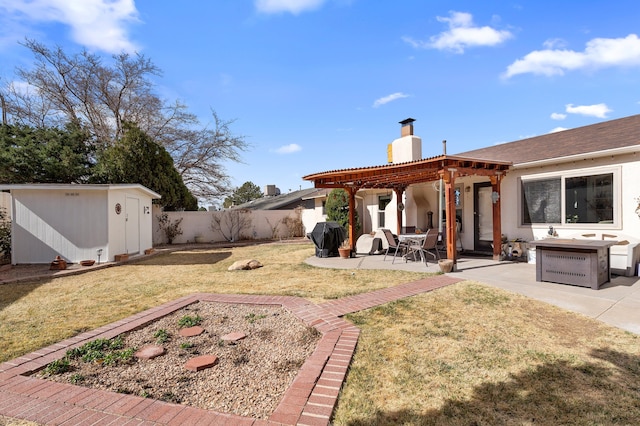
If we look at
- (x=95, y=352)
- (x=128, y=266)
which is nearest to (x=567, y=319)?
(x=95, y=352)

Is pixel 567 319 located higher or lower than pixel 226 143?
lower

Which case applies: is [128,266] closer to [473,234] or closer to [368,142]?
[473,234]

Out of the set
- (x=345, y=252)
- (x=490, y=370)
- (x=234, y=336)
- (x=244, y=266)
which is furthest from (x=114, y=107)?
(x=490, y=370)

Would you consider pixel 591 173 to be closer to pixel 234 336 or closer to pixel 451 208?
pixel 451 208

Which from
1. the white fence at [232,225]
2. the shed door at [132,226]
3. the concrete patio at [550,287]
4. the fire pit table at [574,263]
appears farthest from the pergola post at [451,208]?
the white fence at [232,225]

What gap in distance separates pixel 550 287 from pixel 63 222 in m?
13.3

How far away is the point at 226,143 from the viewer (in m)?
22.9

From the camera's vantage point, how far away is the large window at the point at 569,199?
7.41 m

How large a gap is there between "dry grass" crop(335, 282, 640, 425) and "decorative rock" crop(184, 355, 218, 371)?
142 centimetres

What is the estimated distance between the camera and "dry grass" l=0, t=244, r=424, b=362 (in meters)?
4.34

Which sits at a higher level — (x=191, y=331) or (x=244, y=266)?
(x=244, y=266)

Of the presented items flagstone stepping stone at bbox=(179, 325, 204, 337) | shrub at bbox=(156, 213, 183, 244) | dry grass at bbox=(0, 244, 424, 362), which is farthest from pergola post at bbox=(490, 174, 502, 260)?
shrub at bbox=(156, 213, 183, 244)

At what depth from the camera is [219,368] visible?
3.13 meters

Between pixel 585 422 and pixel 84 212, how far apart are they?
12.5 meters
